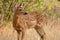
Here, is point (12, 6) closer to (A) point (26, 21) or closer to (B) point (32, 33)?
(B) point (32, 33)

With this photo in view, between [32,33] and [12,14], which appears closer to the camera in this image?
[32,33]

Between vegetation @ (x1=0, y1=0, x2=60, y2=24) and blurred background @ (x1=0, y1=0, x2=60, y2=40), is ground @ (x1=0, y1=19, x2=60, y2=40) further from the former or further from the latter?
vegetation @ (x1=0, y1=0, x2=60, y2=24)

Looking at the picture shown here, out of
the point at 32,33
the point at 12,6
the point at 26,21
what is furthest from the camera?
the point at 12,6

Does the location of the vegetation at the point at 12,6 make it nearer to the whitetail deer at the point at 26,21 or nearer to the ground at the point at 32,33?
the ground at the point at 32,33

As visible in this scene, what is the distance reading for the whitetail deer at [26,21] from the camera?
345 inches

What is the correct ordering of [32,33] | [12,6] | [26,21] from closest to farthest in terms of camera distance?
[26,21]
[32,33]
[12,6]

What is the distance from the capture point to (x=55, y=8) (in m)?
15.1

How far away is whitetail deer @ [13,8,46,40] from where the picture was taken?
8758 millimetres

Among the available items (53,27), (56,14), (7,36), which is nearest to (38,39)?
(7,36)

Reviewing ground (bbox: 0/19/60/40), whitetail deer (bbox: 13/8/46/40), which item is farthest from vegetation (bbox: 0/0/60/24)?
whitetail deer (bbox: 13/8/46/40)

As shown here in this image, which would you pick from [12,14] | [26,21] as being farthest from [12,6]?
[26,21]

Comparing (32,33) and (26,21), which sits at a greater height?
(26,21)

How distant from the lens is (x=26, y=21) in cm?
923

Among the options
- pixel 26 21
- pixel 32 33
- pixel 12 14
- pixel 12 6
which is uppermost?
pixel 26 21
